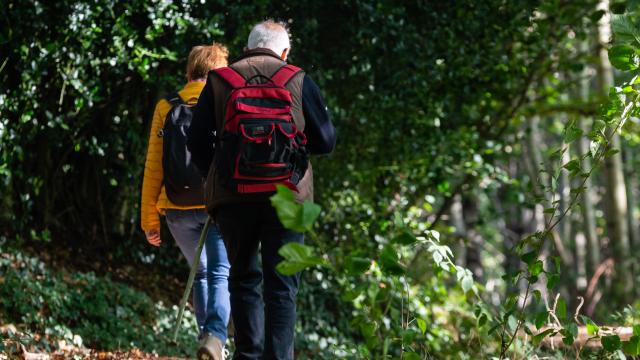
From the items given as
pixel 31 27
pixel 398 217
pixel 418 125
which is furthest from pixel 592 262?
pixel 398 217

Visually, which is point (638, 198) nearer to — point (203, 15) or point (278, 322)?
point (203, 15)

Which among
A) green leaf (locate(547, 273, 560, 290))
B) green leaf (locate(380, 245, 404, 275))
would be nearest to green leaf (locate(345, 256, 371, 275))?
green leaf (locate(380, 245, 404, 275))

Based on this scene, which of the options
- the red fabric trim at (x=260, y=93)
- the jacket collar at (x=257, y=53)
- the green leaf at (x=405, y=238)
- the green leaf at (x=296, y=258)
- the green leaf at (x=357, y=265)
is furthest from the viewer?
the jacket collar at (x=257, y=53)

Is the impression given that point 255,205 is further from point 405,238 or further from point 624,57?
point 624,57

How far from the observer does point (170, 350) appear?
7.60 metres

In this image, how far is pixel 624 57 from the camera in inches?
171

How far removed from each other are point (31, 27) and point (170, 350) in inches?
123

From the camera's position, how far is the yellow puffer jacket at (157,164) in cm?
551

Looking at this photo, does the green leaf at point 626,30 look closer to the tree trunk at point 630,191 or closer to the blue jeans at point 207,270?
the blue jeans at point 207,270

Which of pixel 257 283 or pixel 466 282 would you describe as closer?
pixel 466 282

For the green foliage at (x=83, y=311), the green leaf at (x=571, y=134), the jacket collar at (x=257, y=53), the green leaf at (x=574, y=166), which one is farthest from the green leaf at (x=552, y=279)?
the green foliage at (x=83, y=311)

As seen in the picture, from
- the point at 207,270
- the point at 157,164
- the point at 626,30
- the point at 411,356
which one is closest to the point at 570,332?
the point at 411,356

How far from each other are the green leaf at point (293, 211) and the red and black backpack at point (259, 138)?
4.13 feet

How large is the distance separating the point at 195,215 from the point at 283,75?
147 cm
